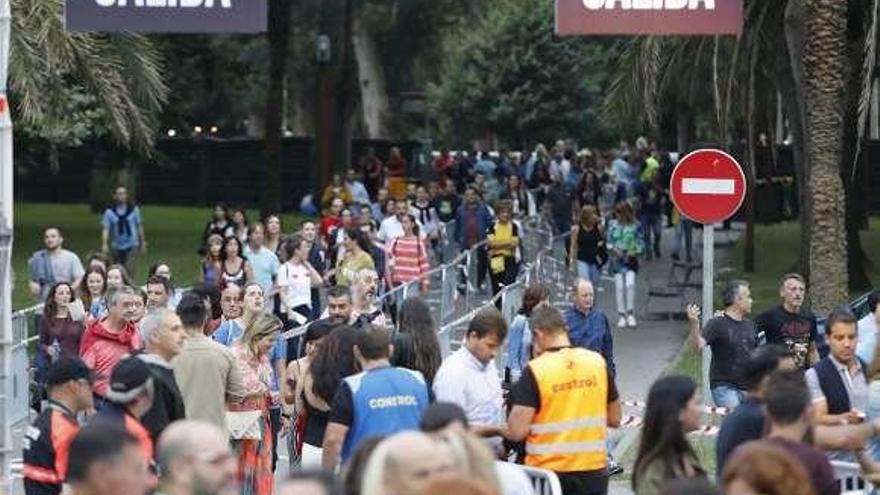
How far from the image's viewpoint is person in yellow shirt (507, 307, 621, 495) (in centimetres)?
1177

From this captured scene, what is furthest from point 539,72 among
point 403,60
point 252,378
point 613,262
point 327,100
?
point 252,378

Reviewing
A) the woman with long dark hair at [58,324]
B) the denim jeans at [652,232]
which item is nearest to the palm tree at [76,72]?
the woman with long dark hair at [58,324]

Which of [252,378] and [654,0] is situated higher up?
[654,0]

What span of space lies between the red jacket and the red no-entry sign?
5332 mm

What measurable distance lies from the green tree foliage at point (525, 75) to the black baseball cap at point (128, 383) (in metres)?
56.4

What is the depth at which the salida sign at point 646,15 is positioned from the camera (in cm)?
1692

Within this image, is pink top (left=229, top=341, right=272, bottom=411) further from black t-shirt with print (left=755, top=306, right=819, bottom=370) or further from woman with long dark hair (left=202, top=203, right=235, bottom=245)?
woman with long dark hair (left=202, top=203, right=235, bottom=245)

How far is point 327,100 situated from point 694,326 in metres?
33.4

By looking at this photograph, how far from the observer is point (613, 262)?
30141mm

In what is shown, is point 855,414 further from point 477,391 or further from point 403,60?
point 403,60

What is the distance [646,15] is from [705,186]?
2280 millimetres

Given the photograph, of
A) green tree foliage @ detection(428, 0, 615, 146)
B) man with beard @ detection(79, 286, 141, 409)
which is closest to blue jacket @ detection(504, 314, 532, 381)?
man with beard @ detection(79, 286, 141, 409)

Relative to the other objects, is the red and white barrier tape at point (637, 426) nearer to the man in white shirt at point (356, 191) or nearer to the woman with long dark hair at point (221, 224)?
the woman with long dark hair at point (221, 224)

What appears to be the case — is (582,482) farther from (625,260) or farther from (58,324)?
(625,260)
